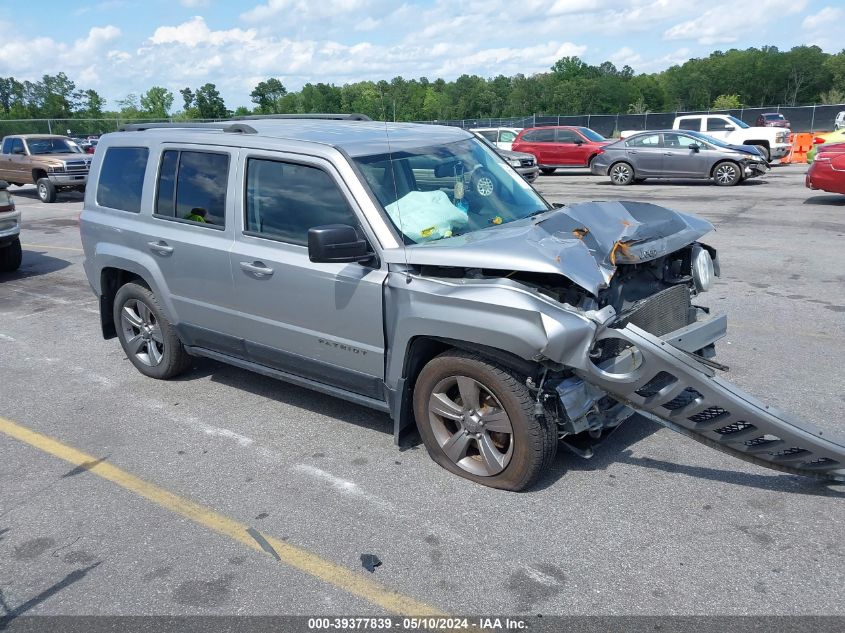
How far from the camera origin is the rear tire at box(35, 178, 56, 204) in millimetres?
21172

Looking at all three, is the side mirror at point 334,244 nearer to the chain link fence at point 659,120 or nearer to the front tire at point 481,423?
the front tire at point 481,423

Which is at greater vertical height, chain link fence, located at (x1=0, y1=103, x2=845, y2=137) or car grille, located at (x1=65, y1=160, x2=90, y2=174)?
chain link fence, located at (x1=0, y1=103, x2=845, y2=137)

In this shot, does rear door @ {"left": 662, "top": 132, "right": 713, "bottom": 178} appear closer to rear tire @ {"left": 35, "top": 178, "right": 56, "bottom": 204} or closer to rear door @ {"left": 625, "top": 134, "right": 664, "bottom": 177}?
rear door @ {"left": 625, "top": 134, "right": 664, "bottom": 177}

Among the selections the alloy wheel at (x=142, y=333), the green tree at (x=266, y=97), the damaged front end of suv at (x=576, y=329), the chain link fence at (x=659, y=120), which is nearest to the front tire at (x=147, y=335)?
the alloy wheel at (x=142, y=333)

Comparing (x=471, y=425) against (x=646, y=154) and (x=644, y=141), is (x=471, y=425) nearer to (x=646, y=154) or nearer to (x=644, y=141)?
(x=646, y=154)

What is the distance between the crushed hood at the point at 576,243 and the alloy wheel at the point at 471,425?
27.1 inches

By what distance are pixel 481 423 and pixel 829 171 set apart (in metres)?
13.2

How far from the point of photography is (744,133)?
2453 cm

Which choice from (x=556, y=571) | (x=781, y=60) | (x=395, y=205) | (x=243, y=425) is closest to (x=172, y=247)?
(x=243, y=425)

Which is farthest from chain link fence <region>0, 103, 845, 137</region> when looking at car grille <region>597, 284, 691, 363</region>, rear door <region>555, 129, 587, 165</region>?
car grille <region>597, 284, 691, 363</region>

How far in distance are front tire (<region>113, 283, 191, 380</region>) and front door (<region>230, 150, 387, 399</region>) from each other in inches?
41.2

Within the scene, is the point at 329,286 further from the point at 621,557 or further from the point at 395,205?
the point at 621,557

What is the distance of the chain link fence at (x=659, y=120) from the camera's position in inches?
1561

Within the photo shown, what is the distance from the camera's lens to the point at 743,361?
5.88m
